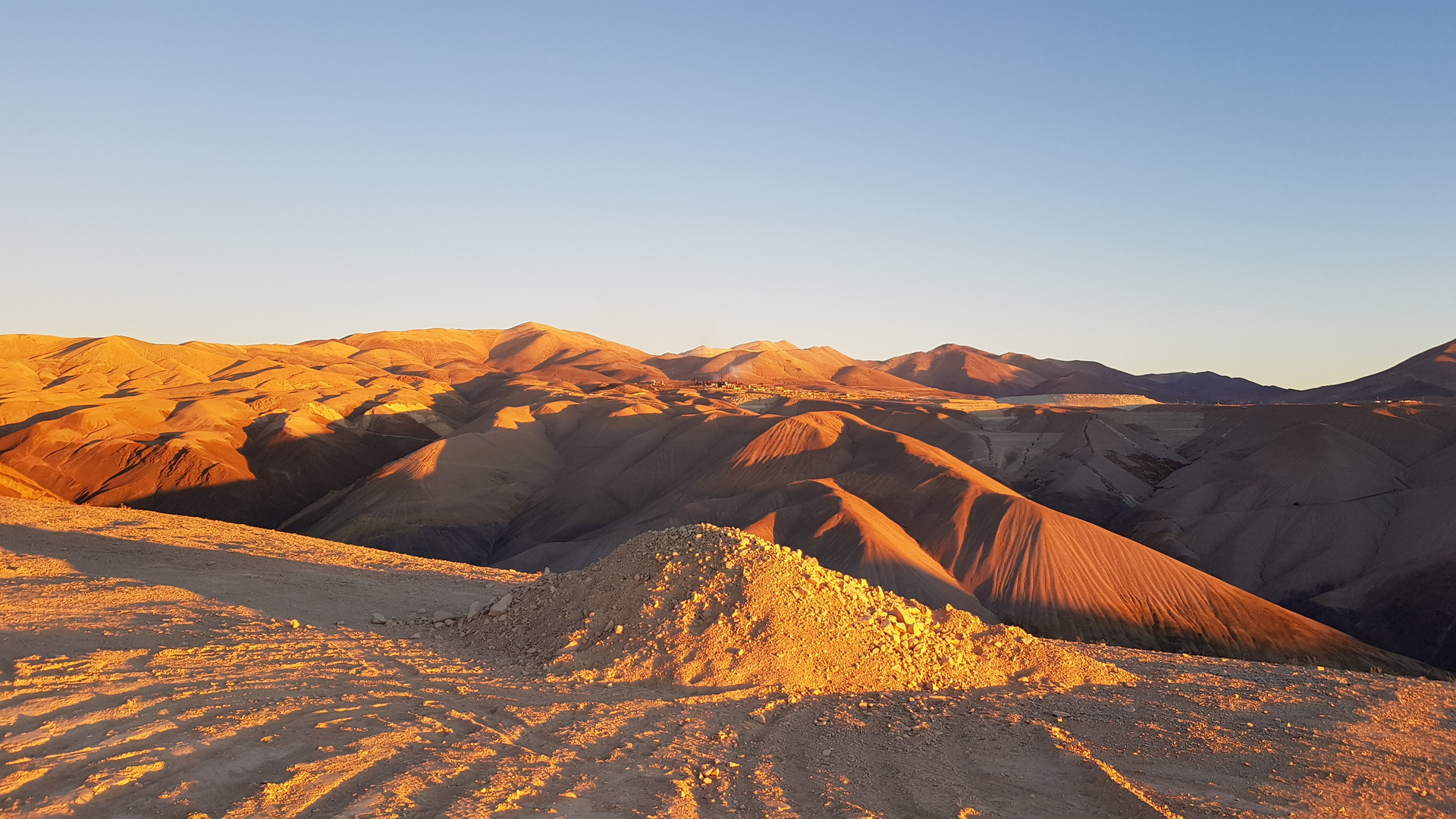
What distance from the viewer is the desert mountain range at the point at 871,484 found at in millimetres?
29016

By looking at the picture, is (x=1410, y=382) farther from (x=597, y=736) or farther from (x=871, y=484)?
(x=597, y=736)

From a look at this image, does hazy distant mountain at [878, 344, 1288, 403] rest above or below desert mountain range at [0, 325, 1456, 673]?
above

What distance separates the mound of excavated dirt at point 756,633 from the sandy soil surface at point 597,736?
24 cm

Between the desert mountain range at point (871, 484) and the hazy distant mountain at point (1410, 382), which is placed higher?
the hazy distant mountain at point (1410, 382)

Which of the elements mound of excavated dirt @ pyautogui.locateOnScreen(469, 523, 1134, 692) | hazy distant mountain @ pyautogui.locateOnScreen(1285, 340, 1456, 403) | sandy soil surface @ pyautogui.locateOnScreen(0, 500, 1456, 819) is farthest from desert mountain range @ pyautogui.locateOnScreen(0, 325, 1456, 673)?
hazy distant mountain @ pyautogui.locateOnScreen(1285, 340, 1456, 403)

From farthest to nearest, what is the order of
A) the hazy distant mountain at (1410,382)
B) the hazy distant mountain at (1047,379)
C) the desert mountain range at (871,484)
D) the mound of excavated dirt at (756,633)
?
the hazy distant mountain at (1047,379)
the hazy distant mountain at (1410,382)
the desert mountain range at (871,484)
the mound of excavated dirt at (756,633)

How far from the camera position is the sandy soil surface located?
611 centimetres

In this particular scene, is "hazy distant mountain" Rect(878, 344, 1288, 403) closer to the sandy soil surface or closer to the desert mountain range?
the desert mountain range

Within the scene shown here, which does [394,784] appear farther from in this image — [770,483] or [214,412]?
[214,412]

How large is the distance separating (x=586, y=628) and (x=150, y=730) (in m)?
4.82

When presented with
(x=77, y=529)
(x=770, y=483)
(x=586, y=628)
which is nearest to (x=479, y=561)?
(x=770, y=483)

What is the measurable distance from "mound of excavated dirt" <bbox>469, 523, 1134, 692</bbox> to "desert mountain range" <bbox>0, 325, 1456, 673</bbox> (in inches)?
629

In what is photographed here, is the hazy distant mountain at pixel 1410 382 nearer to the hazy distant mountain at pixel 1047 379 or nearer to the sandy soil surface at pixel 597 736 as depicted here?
the hazy distant mountain at pixel 1047 379

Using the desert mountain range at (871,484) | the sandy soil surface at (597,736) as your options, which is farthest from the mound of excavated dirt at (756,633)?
the desert mountain range at (871,484)
